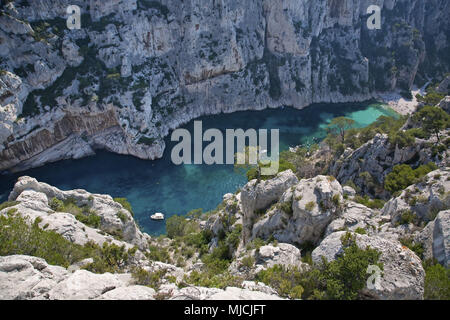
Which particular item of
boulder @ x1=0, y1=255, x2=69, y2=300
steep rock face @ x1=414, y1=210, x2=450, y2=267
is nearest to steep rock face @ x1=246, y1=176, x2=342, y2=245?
steep rock face @ x1=414, y1=210, x2=450, y2=267

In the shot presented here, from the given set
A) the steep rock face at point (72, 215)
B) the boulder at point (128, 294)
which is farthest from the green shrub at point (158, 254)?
the boulder at point (128, 294)

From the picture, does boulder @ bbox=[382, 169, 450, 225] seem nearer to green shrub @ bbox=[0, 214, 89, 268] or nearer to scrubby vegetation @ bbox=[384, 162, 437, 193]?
scrubby vegetation @ bbox=[384, 162, 437, 193]

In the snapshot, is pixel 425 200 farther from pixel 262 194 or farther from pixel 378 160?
pixel 378 160

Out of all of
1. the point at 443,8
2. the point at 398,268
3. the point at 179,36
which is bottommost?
the point at 398,268

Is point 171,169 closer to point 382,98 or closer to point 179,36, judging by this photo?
point 179,36

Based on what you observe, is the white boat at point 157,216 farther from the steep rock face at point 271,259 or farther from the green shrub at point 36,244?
the steep rock face at point 271,259

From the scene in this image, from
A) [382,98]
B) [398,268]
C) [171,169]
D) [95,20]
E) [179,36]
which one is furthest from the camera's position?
[382,98]
